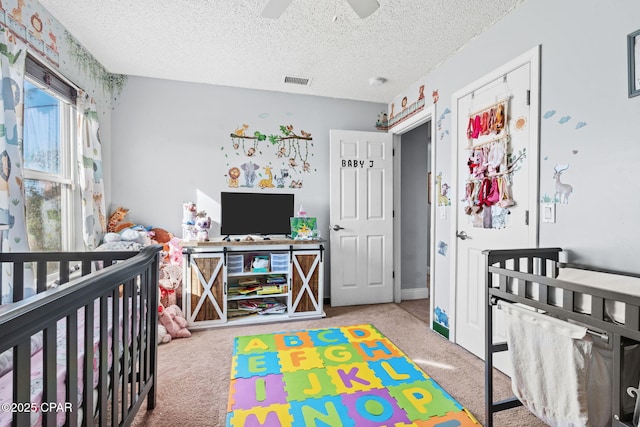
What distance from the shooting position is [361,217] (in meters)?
3.41

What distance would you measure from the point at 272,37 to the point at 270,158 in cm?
131

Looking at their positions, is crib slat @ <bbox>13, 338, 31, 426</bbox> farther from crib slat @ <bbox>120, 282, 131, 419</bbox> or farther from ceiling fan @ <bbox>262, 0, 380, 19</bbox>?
ceiling fan @ <bbox>262, 0, 380, 19</bbox>

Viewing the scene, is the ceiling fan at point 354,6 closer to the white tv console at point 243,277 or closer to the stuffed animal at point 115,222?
the white tv console at point 243,277

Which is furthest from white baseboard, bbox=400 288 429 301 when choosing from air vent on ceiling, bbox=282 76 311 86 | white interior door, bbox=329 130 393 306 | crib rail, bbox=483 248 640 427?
air vent on ceiling, bbox=282 76 311 86

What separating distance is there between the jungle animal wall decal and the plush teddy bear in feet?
4.43

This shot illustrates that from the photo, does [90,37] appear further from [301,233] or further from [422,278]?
[422,278]

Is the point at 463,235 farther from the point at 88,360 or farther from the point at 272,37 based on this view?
the point at 88,360

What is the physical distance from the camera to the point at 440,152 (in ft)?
8.77

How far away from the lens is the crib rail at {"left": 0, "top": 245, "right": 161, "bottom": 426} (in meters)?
0.65

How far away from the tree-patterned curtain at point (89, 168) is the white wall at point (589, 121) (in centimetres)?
319

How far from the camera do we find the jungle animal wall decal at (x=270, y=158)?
3.27 meters

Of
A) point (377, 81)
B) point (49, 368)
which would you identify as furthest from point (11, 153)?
point (377, 81)

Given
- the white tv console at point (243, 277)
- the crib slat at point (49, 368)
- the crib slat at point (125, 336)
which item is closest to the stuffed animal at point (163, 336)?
the white tv console at point (243, 277)

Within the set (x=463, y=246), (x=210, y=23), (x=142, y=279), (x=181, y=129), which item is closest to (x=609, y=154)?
(x=463, y=246)
